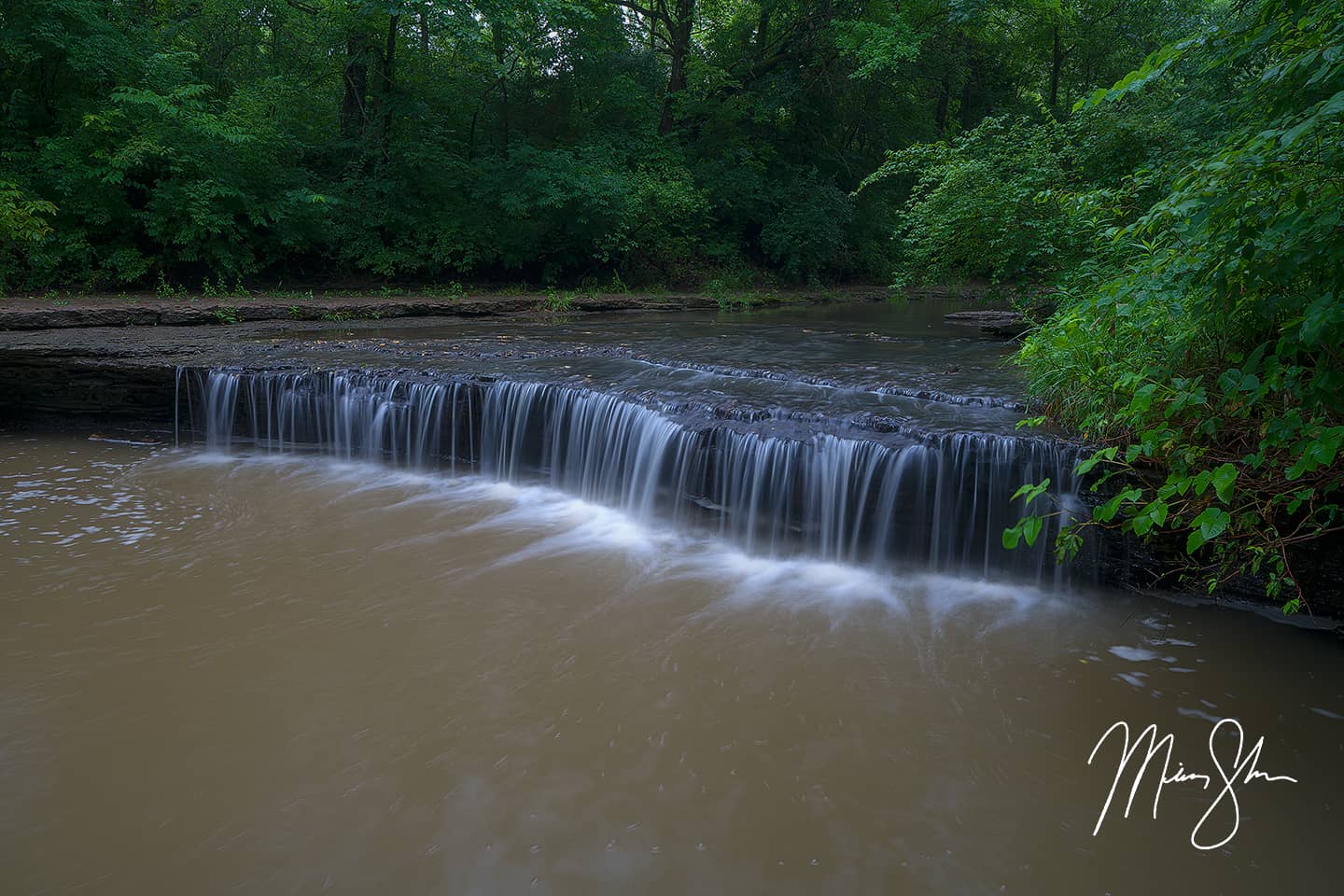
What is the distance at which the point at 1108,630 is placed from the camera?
4996 mm

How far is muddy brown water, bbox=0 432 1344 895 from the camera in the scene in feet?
10.5

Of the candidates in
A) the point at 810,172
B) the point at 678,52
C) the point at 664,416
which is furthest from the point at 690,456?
the point at 810,172

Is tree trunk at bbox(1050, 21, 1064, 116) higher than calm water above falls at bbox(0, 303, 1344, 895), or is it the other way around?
tree trunk at bbox(1050, 21, 1064, 116)

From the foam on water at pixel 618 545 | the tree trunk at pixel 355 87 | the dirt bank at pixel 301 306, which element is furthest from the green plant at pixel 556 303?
the foam on water at pixel 618 545

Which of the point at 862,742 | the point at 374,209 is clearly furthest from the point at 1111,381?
the point at 374,209

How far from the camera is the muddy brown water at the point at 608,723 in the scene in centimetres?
319

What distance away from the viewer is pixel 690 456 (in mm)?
7254

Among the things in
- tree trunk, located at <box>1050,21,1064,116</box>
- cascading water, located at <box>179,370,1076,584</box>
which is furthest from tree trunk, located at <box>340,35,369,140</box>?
tree trunk, located at <box>1050,21,1064,116</box>
